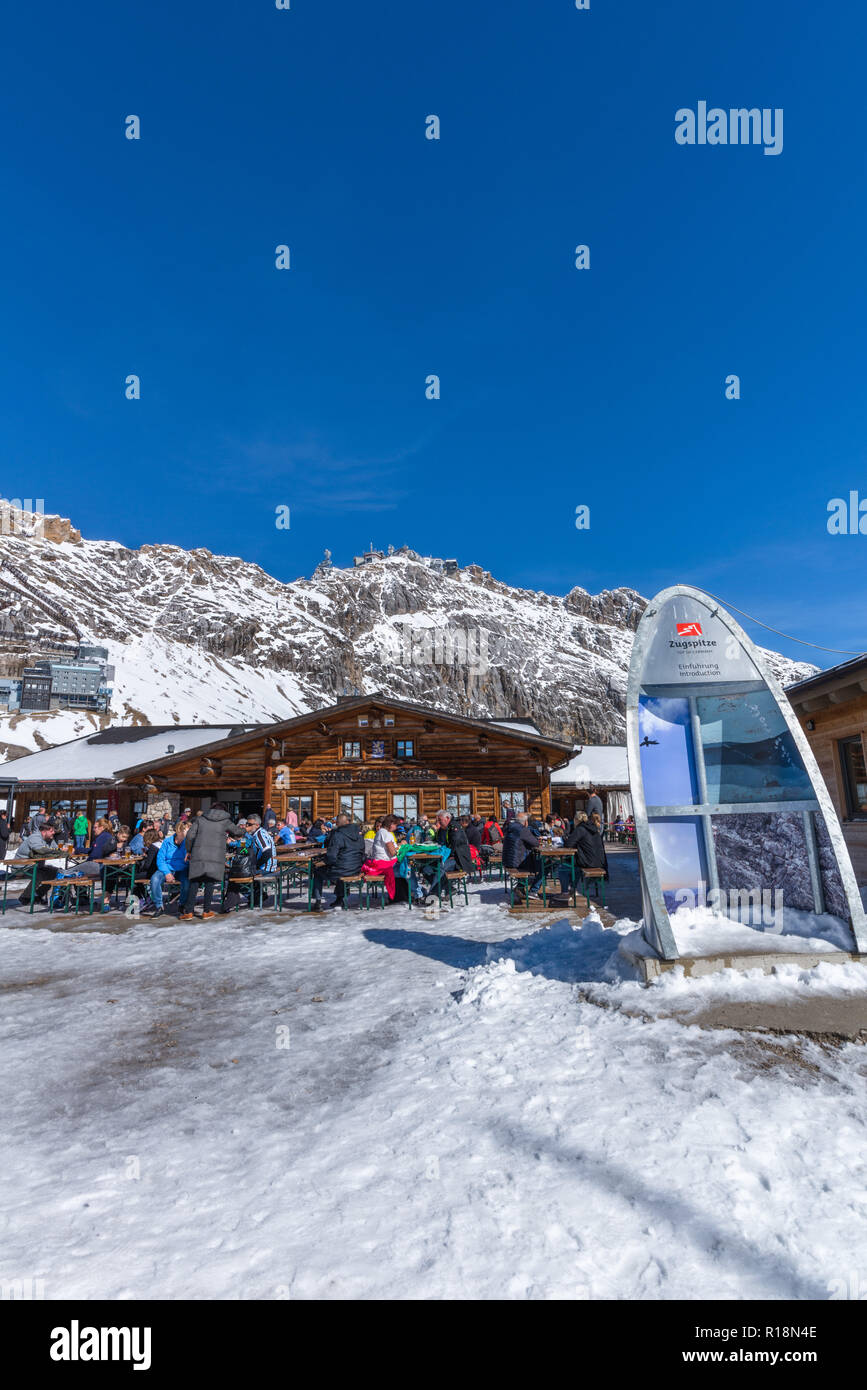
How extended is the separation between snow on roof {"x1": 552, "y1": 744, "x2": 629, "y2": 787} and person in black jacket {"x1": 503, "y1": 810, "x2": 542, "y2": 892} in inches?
835

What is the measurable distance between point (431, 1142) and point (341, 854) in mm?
7433

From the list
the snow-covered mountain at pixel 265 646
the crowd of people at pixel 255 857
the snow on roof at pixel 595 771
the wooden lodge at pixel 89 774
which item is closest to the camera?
the crowd of people at pixel 255 857

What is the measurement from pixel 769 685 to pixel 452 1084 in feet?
14.3

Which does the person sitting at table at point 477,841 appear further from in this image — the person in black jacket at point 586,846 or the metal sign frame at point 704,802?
the metal sign frame at point 704,802

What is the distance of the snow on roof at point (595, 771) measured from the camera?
32.9m

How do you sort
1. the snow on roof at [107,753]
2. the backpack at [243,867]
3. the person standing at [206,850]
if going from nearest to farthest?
1. the person standing at [206,850]
2. the backpack at [243,867]
3. the snow on roof at [107,753]

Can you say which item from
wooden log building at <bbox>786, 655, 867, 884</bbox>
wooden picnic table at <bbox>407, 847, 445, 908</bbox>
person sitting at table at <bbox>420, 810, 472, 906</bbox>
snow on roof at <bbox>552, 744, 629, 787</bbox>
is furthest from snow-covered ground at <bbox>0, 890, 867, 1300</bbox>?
snow on roof at <bbox>552, 744, 629, 787</bbox>

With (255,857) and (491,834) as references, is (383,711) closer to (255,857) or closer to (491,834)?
(491,834)

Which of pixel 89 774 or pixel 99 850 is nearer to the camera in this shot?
pixel 99 850

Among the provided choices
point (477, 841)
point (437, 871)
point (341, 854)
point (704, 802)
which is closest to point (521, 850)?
point (437, 871)

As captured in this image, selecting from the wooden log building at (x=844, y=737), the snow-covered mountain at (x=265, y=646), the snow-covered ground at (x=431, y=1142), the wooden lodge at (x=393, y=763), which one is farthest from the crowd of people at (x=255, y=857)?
the snow-covered mountain at (x=265, y=646)

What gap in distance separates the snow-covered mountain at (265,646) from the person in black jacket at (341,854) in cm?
8307

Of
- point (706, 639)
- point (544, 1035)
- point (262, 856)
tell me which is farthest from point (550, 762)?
point (544, 1035)

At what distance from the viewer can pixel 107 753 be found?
30938 mm
